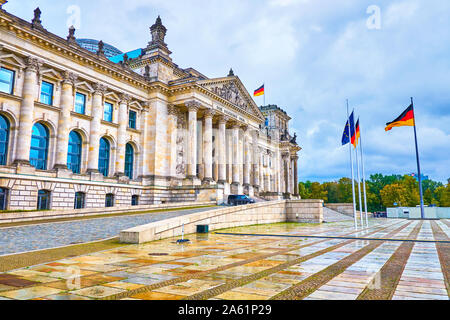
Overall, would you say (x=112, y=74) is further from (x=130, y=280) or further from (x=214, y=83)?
(x=130, y=280)

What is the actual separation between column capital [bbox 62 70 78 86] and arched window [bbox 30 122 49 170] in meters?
5.35

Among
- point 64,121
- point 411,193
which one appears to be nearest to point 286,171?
point 411,193

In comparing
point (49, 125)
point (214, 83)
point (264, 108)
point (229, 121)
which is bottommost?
point (49, 125)

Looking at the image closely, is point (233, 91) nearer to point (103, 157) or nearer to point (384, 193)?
point (103, 157)

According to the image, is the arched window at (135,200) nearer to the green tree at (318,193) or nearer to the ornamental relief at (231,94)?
the ornamental relief at (231,94)

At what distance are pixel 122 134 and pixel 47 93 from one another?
9.66 m

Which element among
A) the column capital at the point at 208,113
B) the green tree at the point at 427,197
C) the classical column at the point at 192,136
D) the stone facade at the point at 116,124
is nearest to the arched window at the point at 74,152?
the stone facade at the point at 116,124

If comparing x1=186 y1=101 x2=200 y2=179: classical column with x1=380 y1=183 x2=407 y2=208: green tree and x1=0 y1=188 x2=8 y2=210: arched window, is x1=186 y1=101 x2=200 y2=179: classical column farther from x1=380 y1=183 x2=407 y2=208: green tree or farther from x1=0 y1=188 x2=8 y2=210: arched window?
x1=380 y1=183 x2=407 y2=208: green tree

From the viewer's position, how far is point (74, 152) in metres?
36.6

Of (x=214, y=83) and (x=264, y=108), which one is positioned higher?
(x=264, y=108)

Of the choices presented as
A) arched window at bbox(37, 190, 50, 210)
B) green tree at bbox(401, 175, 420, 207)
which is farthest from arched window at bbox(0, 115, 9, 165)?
green tree at bbox(401, 175, 420, 207)

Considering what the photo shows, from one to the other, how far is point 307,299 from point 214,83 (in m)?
45.6

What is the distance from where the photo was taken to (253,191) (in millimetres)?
57750
